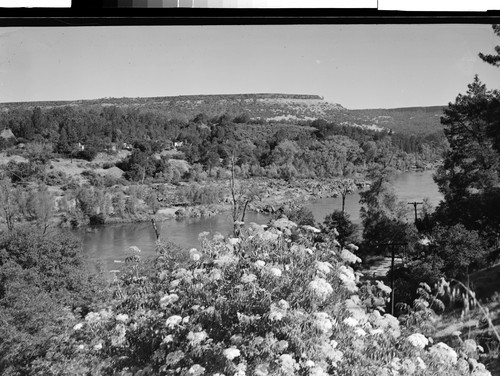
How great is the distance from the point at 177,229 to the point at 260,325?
85 cm

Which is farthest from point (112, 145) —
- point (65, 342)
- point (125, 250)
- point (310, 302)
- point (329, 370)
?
point (329, 370)

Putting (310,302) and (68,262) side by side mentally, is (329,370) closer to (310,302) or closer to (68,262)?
(310,302)

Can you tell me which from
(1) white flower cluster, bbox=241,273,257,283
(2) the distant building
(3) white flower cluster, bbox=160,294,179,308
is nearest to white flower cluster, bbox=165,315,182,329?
(3) white flower cluster, bbox=160,294,179,308

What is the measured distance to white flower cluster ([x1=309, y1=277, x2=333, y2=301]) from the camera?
1.70m

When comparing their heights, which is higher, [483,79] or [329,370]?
[483,79]

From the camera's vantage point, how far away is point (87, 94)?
7.55ft

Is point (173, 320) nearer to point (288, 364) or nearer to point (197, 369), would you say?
point (197, 369)

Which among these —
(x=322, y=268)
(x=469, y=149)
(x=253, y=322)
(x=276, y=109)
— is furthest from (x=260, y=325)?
(x=469, y=149)

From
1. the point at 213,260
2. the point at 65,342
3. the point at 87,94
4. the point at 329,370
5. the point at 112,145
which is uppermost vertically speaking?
the point at 87,94

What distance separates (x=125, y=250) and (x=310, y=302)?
3.45 ft

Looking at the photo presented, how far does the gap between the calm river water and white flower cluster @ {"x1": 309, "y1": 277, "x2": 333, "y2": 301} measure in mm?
701

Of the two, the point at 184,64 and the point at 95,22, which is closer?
the point at 95,22

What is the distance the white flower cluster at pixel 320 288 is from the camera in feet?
5.58

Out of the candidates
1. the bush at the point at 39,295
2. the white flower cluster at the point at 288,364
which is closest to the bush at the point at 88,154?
the bush at the point at 39,295
